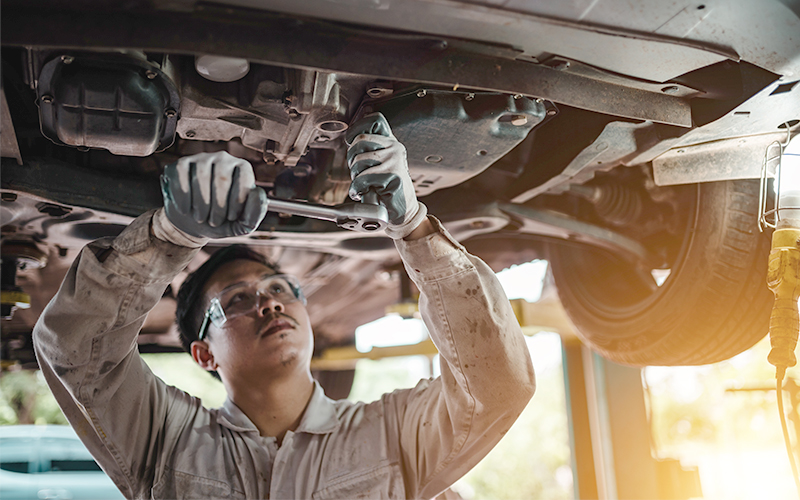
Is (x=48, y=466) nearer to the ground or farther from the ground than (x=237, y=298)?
nearer to the ground

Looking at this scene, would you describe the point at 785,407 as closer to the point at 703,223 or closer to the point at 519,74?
the point at 703,223

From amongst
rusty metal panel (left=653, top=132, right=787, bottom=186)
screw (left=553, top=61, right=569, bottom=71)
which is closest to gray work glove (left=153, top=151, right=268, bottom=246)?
screw (left=553, top=61, right=569, bottom=71)

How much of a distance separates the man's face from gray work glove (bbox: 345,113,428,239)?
0.77 meters

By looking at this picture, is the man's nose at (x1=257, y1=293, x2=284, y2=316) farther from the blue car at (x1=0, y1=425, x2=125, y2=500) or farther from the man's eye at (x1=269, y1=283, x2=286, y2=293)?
the blue car at (x1=0, y1=425, x2=125, y2=500)

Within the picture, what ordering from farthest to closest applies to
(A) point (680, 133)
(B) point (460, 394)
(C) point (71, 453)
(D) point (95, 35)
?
1. (C) point (71, 453)
2. (B) point (460, 394)
3. (A) point (680, 133)
4. (D) point (95, 35)

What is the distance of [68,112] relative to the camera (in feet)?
3.47

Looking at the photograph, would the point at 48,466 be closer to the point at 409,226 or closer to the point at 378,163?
the point at 409,226

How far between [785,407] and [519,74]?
0.81 m

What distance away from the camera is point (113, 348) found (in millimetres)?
1354

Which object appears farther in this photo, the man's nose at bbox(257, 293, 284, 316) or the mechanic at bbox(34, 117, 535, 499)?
the man's nose at bbox(257, 293, 284, 316)

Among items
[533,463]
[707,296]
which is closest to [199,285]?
[707,296]

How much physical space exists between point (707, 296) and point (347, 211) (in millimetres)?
1016

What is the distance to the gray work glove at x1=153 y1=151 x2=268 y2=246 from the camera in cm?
102

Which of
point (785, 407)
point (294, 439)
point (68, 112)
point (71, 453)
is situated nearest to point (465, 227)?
point (294, 439)
